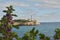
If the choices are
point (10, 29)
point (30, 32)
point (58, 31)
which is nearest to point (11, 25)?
point (10, 29)

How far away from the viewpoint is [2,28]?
2.30 m

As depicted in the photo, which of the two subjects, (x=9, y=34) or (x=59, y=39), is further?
(x=9, y=34)

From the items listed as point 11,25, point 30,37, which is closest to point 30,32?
point 30,37

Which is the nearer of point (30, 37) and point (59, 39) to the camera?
point (59, 39)

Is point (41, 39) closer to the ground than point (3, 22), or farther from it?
closer to the ground

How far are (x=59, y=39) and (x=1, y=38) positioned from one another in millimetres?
592

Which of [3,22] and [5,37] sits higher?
[3,22]

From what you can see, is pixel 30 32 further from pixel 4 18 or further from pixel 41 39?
pixel 4 18

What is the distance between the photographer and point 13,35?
2.29 m

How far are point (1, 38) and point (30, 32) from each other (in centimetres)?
30

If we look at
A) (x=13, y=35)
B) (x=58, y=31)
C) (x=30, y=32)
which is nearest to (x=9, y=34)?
(x=13, y=35)

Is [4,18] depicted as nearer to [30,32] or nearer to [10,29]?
[10,29]

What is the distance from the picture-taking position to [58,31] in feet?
7.15

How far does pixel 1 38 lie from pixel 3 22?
0.17 m
